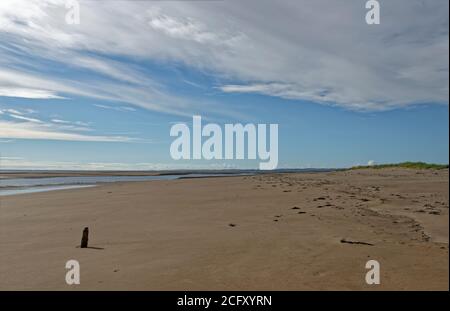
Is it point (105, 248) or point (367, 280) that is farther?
point (105, 248)

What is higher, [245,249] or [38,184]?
[245,249]

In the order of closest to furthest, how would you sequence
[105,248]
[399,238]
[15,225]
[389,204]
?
1. [399,238]
2. [105,248]
3. [389,204]
4. [15,225]

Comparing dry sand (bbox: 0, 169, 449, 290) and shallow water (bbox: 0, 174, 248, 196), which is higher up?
dry sand (bbox: 0, 169, 449, 290)

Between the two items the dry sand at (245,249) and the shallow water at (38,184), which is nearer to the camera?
the dry sand at (245,249)

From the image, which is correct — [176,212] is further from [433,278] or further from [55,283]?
[433,278]

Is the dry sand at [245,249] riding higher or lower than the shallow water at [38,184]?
higher

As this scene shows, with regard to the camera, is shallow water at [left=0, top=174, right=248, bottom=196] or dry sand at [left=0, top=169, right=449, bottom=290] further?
shallow water at [left=0, top=174, right=248, bottom=196]

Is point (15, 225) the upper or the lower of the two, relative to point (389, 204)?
lower

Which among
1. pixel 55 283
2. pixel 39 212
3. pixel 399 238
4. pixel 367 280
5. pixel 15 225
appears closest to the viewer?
pixel 367 280

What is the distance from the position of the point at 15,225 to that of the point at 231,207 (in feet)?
28.9

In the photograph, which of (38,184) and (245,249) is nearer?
Answer: (245,249)

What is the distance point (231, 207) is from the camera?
16.5m
